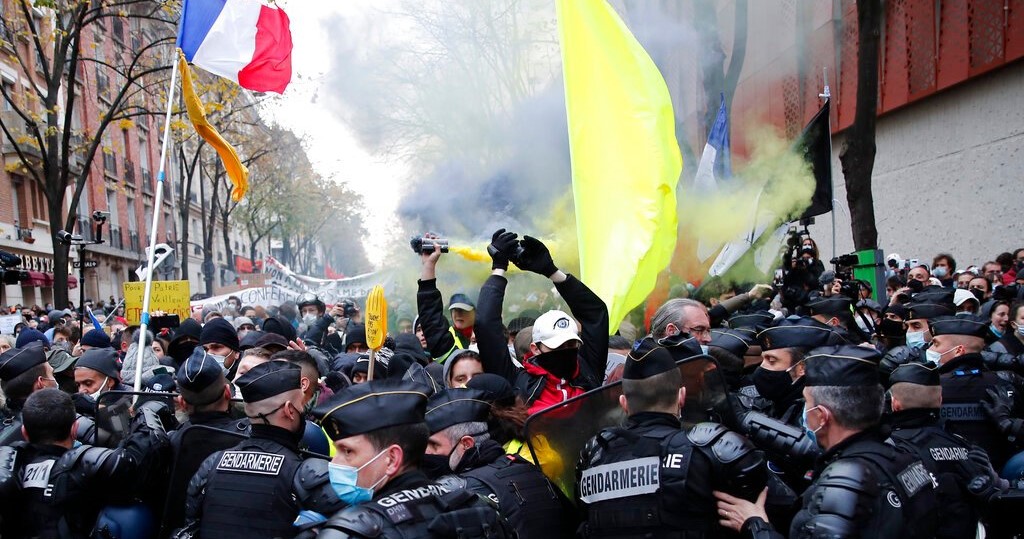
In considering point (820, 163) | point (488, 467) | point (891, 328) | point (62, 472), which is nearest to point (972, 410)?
point (891, 328)

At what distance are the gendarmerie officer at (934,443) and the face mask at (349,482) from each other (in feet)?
6.74

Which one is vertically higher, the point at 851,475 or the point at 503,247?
the point at 503,247

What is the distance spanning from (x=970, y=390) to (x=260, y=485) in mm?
3795

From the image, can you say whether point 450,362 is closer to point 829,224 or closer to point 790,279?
point 790,279

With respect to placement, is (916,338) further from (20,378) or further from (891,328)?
(20,378)

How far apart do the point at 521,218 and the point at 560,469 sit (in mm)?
6339

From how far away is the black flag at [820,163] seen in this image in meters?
8.77

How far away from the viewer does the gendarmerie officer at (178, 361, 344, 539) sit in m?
2.95

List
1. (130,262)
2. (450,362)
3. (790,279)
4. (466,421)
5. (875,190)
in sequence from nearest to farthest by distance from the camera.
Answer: (466,421)
(450,362)
(790,279)
(875,190)
(130,262)

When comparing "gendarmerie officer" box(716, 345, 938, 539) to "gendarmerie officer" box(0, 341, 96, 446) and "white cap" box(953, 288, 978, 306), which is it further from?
"white cap" box(953, 288, 978, 306)

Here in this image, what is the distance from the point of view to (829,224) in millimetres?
18031

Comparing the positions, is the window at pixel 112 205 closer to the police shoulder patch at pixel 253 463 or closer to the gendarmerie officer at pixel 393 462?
the police shoulder patch at pixel 253 463

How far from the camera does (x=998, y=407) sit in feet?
14.6

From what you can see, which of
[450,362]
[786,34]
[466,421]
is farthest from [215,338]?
[786,34]
